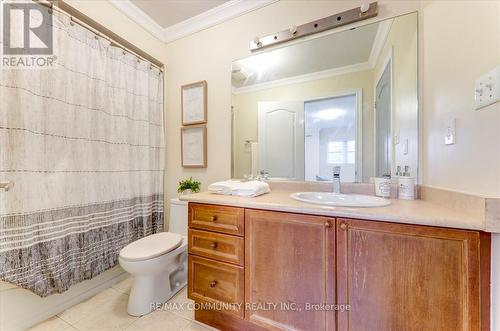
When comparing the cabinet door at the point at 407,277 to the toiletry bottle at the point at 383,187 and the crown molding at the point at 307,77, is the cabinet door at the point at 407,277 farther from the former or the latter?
the crown molding at the point at 307,77

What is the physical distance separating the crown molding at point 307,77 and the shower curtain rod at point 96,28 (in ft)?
3.13

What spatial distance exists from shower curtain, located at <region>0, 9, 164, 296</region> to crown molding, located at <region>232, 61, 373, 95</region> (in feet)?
3.22

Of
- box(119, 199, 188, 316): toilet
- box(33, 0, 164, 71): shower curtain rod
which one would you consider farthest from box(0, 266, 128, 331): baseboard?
box(33, 0, 164, 71): shower curtain rod

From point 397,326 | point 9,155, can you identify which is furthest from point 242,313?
point 9,155

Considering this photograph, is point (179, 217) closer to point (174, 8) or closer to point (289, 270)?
point (289, 270)

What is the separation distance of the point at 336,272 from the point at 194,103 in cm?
178

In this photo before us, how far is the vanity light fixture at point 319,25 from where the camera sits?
130cm

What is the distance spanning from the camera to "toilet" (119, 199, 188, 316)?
4.26 feet

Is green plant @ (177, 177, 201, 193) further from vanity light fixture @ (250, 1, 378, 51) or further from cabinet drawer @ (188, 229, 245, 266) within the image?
vanity light fixture @ (250, 1, 378, 51)

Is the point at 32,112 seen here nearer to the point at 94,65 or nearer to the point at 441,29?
the point at 94,65

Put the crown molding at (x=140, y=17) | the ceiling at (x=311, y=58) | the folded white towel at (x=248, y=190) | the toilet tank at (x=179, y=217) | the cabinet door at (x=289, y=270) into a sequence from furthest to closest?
the toilet tank at (x=179, y=217) → the crown molding at (x=140, y=17) → the ceiling at (x=311, y=58) → the folded white towel at (x=248, y=190) → the cabinet door at (x=289, y=270)

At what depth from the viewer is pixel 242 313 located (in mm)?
1117

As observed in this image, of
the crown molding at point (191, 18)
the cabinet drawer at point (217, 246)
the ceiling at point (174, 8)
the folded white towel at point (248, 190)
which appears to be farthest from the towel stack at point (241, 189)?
the ceiling at point (174, 8)

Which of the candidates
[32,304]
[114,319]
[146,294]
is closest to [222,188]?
[146,294]
